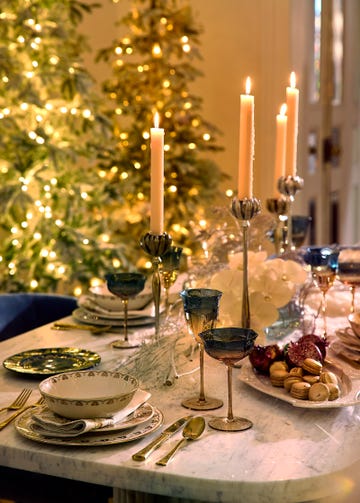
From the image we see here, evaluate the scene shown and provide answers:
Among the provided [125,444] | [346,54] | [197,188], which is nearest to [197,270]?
[125,444]

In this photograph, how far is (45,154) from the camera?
12.5 feet

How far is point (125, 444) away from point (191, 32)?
315cm

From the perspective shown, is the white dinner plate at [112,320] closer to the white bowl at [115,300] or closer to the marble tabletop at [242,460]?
the white bowl at [115,300]

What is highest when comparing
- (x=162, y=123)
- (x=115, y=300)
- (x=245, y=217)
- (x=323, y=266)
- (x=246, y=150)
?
(x=162, y=123)

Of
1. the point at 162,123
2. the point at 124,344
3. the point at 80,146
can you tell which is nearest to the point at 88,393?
the point at 124,344

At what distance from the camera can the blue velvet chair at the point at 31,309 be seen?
2.59 metres

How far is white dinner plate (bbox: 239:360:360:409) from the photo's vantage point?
1.49 m

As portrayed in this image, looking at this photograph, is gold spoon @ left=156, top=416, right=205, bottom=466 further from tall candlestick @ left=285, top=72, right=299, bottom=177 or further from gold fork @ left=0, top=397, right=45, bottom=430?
tall candlestick @ left=285, top=72, right=299, bottom=177

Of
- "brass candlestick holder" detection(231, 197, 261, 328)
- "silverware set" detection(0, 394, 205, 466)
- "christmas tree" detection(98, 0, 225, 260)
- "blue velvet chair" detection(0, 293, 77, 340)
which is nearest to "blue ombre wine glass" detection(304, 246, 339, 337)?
"brass candlestick holder" detection(231, 197, 261, 328)

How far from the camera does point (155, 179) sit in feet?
6.04

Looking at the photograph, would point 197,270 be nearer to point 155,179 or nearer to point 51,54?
point 155,179

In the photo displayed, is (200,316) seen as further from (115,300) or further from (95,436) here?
(115,300)

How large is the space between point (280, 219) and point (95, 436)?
113 centimetres

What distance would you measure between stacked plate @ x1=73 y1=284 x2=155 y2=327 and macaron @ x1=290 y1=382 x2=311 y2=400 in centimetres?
70
